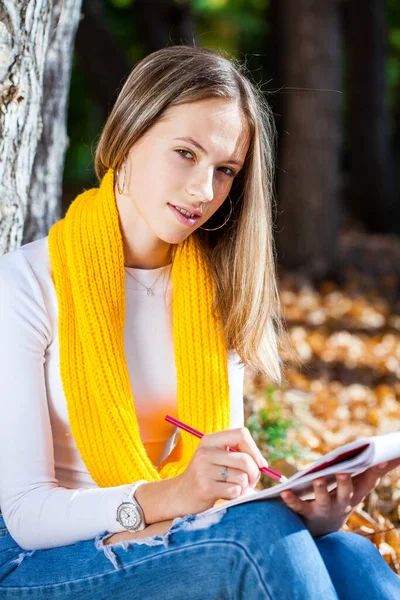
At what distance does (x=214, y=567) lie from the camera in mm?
1741

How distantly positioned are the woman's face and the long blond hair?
0.09ft

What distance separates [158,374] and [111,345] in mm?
206

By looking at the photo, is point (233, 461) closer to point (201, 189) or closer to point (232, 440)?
point (232, 440)

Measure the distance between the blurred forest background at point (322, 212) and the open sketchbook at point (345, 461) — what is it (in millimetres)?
668

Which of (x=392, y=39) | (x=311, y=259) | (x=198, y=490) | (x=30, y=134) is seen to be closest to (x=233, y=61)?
(x=30, y=134)

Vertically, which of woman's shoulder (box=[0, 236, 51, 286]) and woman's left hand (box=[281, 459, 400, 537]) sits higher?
woman's shoulder (box=[0, 236, 51, 286])

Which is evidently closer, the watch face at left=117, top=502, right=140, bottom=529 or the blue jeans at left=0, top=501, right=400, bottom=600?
the blue jeans at left=0, top=501, right=400, bottom=600

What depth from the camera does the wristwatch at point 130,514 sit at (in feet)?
5.98

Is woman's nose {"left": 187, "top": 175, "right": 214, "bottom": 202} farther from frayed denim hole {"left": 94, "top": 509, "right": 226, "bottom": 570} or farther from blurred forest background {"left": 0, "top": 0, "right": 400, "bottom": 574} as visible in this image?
frayed denim hole {"left": 94, "top": 509, "right": 226, "bottom": 570}

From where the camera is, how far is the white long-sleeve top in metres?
1.86

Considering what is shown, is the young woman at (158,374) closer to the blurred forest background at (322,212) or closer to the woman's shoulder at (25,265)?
the woman's shoulder at (25,265)

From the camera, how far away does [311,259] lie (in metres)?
7.19

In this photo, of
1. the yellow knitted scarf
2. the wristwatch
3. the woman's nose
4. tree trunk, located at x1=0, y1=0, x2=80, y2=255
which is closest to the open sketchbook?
the wristwatch

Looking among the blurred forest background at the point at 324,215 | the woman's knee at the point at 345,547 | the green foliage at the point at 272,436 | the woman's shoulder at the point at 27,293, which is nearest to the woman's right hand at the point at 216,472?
the woman's knee at the point at 345,547
